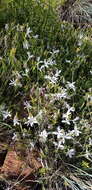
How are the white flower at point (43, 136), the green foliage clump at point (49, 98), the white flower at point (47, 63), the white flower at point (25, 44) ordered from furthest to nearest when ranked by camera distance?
1. the white flower at point (25, 44)
2. the white flower at point (47, 63)
3. the green foliage clump at point (49, 98)
4. the white flower at point (43, 136)

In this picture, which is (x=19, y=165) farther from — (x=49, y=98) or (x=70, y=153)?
(x=49, y=98)

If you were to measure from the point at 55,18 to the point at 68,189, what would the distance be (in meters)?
1.72

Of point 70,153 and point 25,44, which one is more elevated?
point 25,44

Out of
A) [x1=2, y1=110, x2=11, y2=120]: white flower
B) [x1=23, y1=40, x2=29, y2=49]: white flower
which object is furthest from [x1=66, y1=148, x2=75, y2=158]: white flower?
[x1=23, y1=40, x2=29, y2=49]: white flower

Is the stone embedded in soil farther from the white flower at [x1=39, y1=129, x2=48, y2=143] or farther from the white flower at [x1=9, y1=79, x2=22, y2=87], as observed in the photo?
the white flower at [x1=9, y1=79, x2=22, y2=87]

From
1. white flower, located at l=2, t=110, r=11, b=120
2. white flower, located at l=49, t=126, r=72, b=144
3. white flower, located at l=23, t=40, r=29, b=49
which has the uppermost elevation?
white flower, located at l=23, t=40, r=29, b=49

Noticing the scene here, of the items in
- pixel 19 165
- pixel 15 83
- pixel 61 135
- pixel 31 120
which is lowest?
pixel 19 165

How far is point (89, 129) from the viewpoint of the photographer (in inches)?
114

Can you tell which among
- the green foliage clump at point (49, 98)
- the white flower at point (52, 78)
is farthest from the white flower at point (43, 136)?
the white flower at point (52, 78)

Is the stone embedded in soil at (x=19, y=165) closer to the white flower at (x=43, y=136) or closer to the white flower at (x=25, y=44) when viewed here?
the white flower at (x=43, y=136)

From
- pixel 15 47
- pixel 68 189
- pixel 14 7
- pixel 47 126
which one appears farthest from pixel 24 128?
pixel 14 7

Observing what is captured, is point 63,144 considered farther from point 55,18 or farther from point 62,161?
point 55,18

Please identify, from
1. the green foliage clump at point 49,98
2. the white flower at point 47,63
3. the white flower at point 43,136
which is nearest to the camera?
the white flower at point 43,136

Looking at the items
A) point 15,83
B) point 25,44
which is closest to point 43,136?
point 15,83
